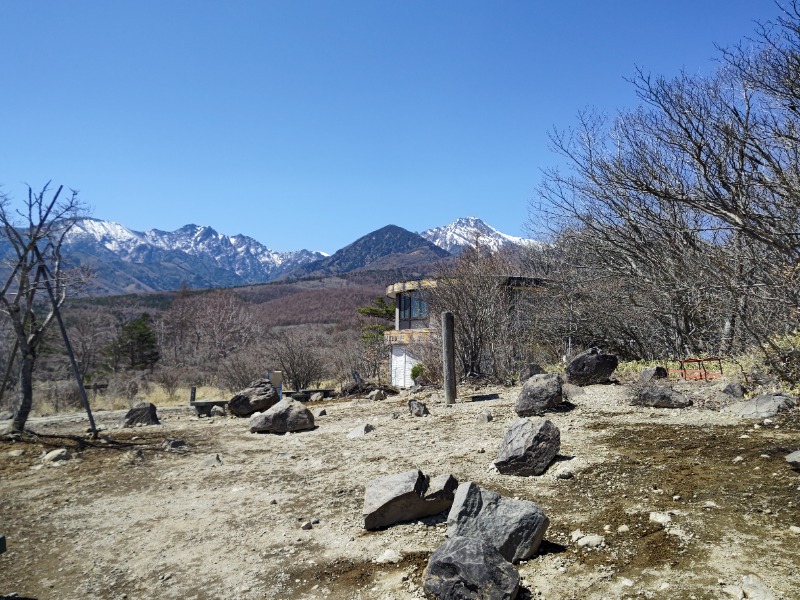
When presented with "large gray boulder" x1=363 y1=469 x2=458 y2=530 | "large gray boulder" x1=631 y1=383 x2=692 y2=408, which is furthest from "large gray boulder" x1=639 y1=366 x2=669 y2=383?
"large gray boulder" x1=363 y1=469 x2=458 y2=530

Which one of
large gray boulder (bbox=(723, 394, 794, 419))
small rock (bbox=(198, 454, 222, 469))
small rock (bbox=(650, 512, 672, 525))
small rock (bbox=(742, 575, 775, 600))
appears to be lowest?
small rock (bbox=(198, 454, 222, 469))

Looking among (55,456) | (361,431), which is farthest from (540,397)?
(55,456)

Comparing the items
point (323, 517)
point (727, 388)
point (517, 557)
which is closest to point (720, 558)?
point (517, 557)

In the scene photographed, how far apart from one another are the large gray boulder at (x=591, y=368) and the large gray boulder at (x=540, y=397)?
2.01 m

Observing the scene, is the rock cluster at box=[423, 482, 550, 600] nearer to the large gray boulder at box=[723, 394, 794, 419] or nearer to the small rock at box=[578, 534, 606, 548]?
the small rock at box=[578, 534, 606, 548]

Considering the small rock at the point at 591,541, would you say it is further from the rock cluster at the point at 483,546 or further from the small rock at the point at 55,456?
the small rock at the point at 55,456

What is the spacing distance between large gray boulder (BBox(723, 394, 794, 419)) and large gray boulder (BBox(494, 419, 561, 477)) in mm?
2448

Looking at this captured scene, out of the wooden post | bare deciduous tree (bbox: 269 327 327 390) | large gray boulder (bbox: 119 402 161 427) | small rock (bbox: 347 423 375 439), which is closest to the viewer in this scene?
small rock (bbox: 347 423 375 439)

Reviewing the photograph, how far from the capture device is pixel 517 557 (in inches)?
135

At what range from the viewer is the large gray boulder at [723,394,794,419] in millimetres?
5961

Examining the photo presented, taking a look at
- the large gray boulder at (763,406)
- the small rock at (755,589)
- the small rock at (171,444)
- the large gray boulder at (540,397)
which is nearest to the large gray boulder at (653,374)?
the large gray boulder at (540,397)

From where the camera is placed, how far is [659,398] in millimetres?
7398

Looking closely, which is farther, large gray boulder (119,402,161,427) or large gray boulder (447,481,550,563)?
large gray boulder (119,402,161,427)

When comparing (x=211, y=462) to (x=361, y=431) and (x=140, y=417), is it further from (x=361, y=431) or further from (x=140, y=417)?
(x=140, y=417)
